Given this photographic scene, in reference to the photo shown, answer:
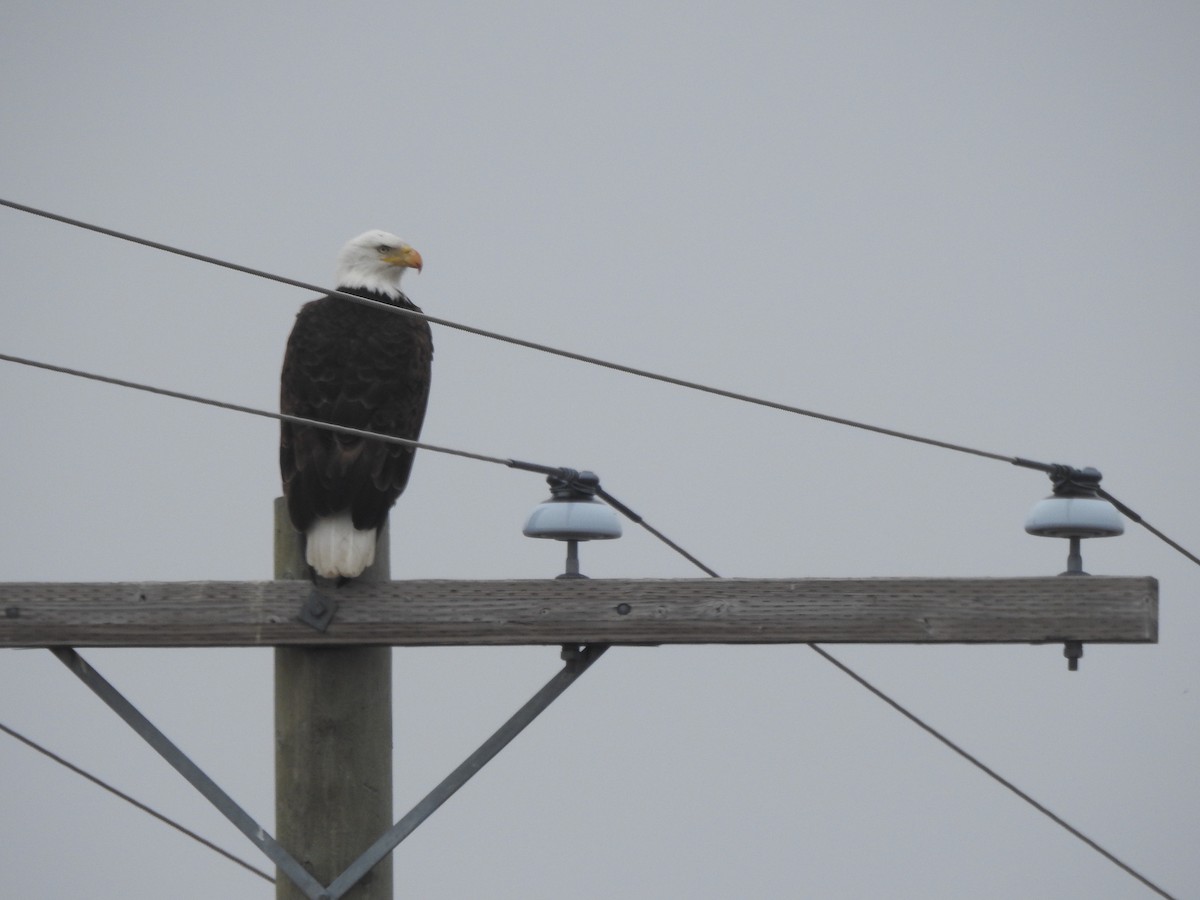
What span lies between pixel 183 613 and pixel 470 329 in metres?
1.06

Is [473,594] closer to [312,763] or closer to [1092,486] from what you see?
[312,763]

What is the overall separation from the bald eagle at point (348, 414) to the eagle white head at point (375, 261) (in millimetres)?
91

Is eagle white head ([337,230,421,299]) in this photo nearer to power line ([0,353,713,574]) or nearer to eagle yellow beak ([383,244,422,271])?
eagle yellow beak ([383,244,422,271])

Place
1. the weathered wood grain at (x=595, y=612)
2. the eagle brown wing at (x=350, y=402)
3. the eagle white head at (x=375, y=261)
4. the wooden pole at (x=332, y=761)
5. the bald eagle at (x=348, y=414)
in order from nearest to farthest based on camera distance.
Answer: the weathered wood grain at (x=595, y=612) < the wooden pole at (x=332, y=761) < the bald eagle at (x=348, y=414) < the eagle brown wing at (x=350, y=402) < the eagle white head at (x=375, y=261)

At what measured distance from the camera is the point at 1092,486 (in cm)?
416

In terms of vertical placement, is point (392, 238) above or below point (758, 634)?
above

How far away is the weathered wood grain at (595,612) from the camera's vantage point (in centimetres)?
392

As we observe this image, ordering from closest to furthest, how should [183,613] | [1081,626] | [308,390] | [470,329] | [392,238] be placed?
[1081,626]
[183,613]
[470,329]
[308,390]
[392,238]

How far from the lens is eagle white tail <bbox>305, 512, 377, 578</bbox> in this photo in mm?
4172

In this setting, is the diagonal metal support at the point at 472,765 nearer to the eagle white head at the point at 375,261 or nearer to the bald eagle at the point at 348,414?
the bald eagle at the point at 348,414

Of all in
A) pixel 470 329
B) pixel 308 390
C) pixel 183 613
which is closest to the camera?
pixel 183 613

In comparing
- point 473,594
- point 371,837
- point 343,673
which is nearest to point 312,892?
point 371,837

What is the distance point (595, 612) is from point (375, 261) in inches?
110

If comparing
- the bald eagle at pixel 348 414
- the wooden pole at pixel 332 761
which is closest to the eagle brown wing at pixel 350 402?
the bald eagle at pixel 348 414
